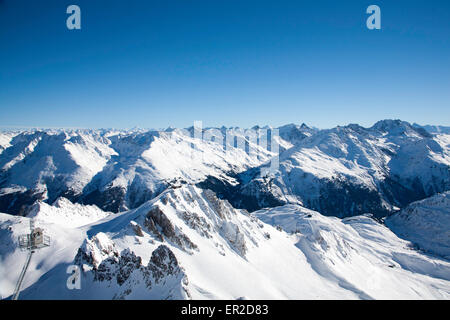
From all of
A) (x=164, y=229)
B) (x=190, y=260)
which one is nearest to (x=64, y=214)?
(x=164, y=229)

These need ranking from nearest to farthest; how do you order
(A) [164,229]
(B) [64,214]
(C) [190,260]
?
(C) [190,260], (A) [164,229], (B) [64,214]

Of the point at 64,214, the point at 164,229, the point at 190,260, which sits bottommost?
the point at 64,214

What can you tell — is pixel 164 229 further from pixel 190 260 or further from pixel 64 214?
pixel 64 214

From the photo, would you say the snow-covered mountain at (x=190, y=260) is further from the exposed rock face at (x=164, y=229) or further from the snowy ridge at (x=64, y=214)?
the snowy ridge at (x=64, y=214)

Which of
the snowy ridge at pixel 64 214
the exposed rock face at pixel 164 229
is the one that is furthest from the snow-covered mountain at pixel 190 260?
the snowy ridge at pixel 64 214

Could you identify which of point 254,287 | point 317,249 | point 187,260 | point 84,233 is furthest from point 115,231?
point 317,249

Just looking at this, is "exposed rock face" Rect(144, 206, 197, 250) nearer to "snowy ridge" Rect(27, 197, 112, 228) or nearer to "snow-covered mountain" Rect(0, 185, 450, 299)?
"snow-covered mountain" Rect(0, 185, 450, 299)
